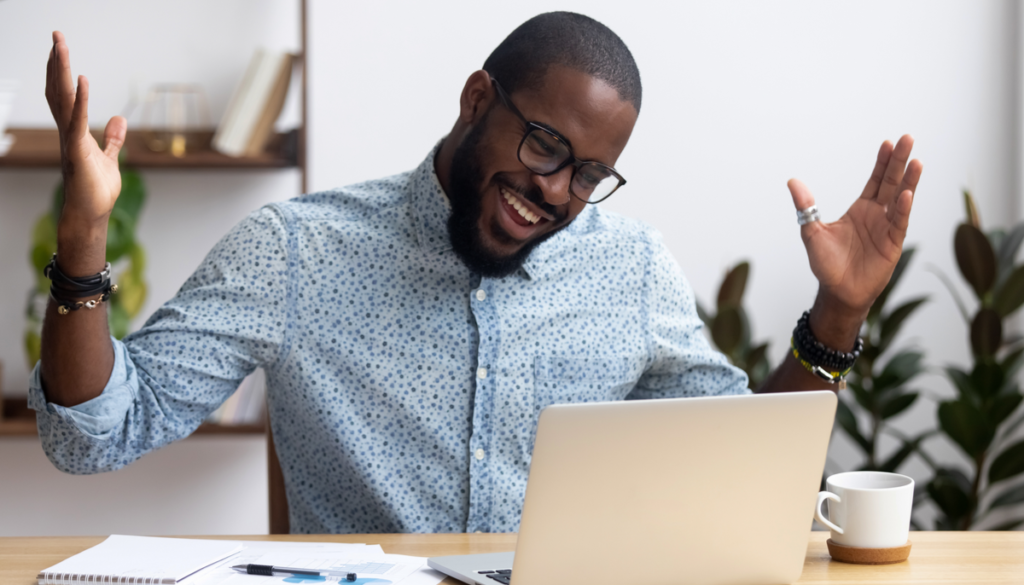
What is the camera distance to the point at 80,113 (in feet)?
3.35

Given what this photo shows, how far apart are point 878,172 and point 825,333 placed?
24 cm

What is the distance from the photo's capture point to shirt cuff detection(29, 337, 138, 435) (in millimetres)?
1126

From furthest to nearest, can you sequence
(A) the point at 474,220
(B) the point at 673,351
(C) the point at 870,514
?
(B) the point at 673,351 → (A) the point at 474,220 → (C) the point at 870,514

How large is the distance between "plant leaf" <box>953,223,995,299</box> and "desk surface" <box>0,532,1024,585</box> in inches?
45.0

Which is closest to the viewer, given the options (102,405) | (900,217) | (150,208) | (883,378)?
(102,405)

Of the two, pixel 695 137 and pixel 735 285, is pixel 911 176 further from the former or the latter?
pixel 695 137

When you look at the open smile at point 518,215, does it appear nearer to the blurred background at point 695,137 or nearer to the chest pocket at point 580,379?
the chest pocket at point 580,379

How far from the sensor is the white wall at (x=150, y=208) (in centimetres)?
239

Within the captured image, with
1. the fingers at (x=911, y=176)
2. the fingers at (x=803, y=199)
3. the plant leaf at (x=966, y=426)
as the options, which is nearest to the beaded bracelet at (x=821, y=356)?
the fingers at (x=803, y=199)

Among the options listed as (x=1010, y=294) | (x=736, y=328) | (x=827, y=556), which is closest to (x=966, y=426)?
(x=1010, y=294)

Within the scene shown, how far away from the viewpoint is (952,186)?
2.55m

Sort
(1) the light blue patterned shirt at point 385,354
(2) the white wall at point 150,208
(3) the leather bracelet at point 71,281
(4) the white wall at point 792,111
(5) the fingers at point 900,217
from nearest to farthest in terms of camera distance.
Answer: (3) the leather bracelet at point 71,281, (5) the fingers at point 900,217, (1) the light blue patterned shirt at point 385,354, (2) the white wall at point 150,208, (4) the white wall at point 792,111

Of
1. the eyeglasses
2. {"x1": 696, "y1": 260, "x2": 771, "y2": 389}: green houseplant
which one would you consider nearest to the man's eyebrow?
the eyeglasses

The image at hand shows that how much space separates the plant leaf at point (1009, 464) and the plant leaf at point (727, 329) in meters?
0.69
